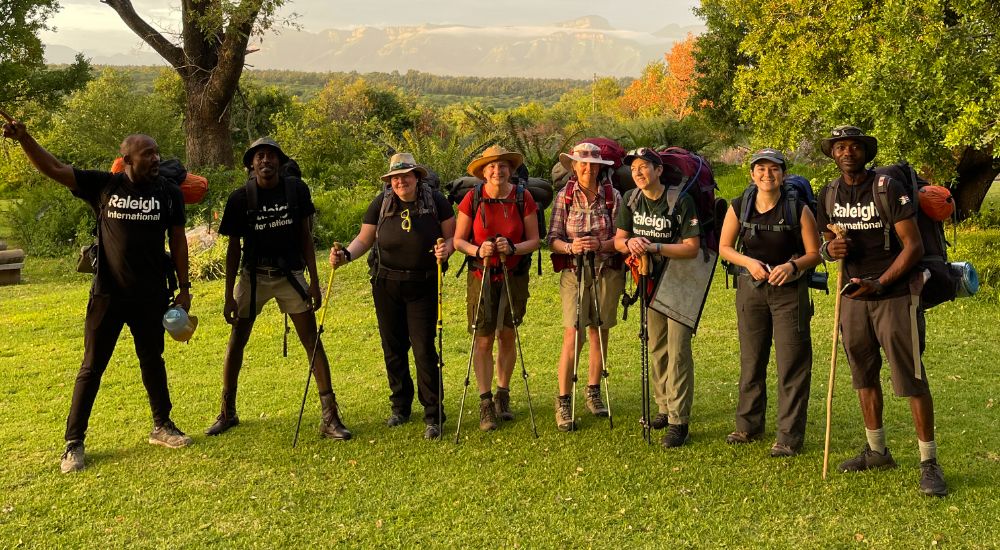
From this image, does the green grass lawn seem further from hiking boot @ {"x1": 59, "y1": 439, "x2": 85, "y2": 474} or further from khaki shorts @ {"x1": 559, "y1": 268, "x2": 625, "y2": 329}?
khaki shorts @ {"x1": 559, "y1": 268, "x2": 625, "y2": 329}

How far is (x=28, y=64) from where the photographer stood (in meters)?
29.6

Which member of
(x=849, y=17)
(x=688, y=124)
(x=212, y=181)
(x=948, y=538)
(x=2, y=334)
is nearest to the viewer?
(x=948, y=538)

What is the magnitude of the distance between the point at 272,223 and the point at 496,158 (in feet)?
5.42

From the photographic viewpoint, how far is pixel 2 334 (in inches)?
442

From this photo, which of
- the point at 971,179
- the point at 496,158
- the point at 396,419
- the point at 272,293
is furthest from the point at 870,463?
the point at 971,179

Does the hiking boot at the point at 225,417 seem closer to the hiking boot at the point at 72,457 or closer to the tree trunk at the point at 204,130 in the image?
the hiking boot at the point at 72,457

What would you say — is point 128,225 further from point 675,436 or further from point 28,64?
point 28,64

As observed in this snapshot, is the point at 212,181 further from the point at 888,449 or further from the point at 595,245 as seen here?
the point at 888,449

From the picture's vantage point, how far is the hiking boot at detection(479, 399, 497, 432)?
6.51m

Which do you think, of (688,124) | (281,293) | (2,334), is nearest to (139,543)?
(281,293)

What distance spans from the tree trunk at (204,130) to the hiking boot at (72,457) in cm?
1585

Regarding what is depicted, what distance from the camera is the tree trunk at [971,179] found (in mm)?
14664

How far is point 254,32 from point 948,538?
Result: 1876 cm

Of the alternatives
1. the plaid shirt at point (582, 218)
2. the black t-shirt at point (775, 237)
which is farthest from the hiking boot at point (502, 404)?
the black t-shirt at point (775, 237)
